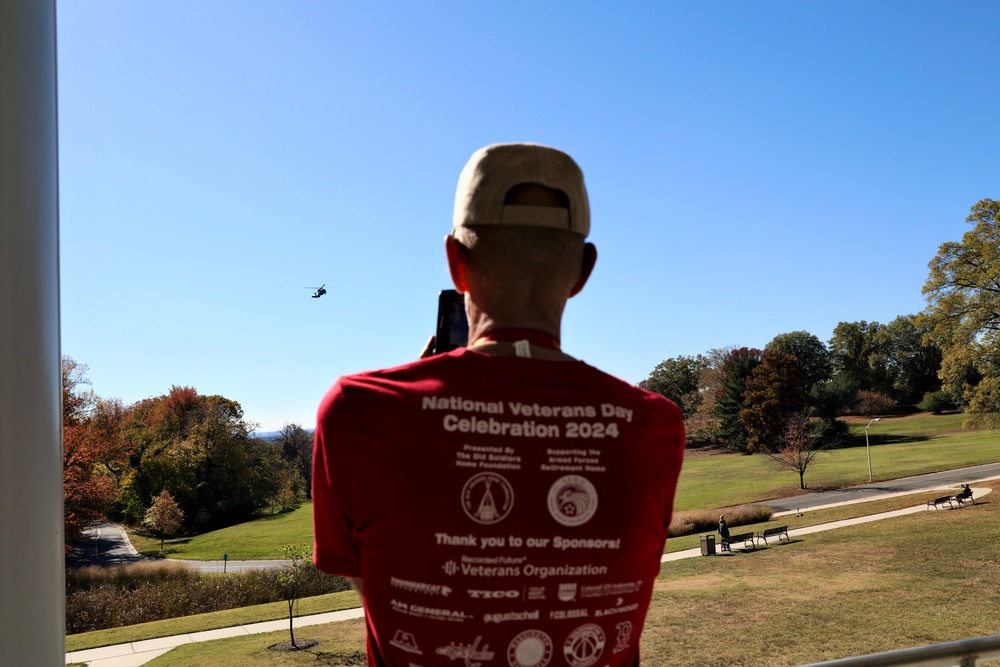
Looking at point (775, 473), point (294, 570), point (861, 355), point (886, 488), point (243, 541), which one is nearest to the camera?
point (294, 570)

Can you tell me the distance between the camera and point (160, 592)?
1786 cm

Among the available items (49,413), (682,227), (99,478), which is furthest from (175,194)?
(49,413)

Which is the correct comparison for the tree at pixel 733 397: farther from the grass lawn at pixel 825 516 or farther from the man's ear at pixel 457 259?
the man's ear at pixel 457 259

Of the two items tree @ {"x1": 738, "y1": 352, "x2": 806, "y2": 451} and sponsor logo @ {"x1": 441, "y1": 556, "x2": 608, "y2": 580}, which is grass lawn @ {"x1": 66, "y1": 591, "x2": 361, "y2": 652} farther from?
tree @ {"x1": 738, "y1": 352, "x2": 806, "y2": 451}

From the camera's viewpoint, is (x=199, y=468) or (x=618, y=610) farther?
(x=199, y=468)

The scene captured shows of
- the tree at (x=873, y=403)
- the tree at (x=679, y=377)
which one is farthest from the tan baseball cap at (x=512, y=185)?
the tree at (x=873, y=403)

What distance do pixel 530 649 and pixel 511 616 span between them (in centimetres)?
3

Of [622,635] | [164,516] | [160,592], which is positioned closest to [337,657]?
[160,592]

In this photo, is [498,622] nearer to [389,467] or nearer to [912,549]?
[389,467]

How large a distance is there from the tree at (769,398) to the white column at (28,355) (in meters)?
28.1

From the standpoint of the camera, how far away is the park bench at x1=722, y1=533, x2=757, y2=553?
58.0 feet

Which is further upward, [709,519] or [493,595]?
[493,595]

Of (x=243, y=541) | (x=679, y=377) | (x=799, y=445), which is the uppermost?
(x=679, y=377)

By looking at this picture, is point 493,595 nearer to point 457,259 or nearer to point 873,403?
point 457,259
